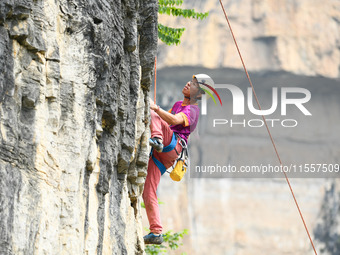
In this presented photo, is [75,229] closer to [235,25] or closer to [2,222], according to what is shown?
[2,222]

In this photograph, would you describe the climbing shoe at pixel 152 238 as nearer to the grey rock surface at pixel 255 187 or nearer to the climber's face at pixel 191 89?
the climber's face at pixel 191 89

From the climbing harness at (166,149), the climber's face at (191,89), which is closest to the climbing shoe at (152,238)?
the climbing harness at (166,149)

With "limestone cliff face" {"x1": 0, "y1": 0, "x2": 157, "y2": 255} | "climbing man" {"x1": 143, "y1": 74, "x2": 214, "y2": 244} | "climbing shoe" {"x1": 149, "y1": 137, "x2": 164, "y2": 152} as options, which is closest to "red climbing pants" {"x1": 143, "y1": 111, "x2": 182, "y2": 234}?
"climbing man" {"x1": 143, "y1": 74, "x2": 214, "y2": 244}

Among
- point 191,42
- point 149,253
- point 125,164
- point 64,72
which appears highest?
point 191,42

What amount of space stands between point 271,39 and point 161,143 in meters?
19.8

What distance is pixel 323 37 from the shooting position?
2547 centimetres

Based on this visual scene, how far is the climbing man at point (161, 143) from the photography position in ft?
21.1

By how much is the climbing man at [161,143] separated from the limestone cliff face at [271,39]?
731 inches

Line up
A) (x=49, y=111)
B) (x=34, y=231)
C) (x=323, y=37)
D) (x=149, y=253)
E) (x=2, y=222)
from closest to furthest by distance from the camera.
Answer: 1. (x=2, y=222)
2. (x=34, y=231)
3. (x=49, y=111)
4. (x=149, y=253)
5. (x=323, y=37)

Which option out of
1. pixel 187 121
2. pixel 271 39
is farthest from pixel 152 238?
pixel 271 39

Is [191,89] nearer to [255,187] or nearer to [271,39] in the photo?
[255,187]

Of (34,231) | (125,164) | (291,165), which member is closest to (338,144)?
(291,165)

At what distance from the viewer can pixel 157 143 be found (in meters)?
6.35

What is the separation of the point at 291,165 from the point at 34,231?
22641 mm
